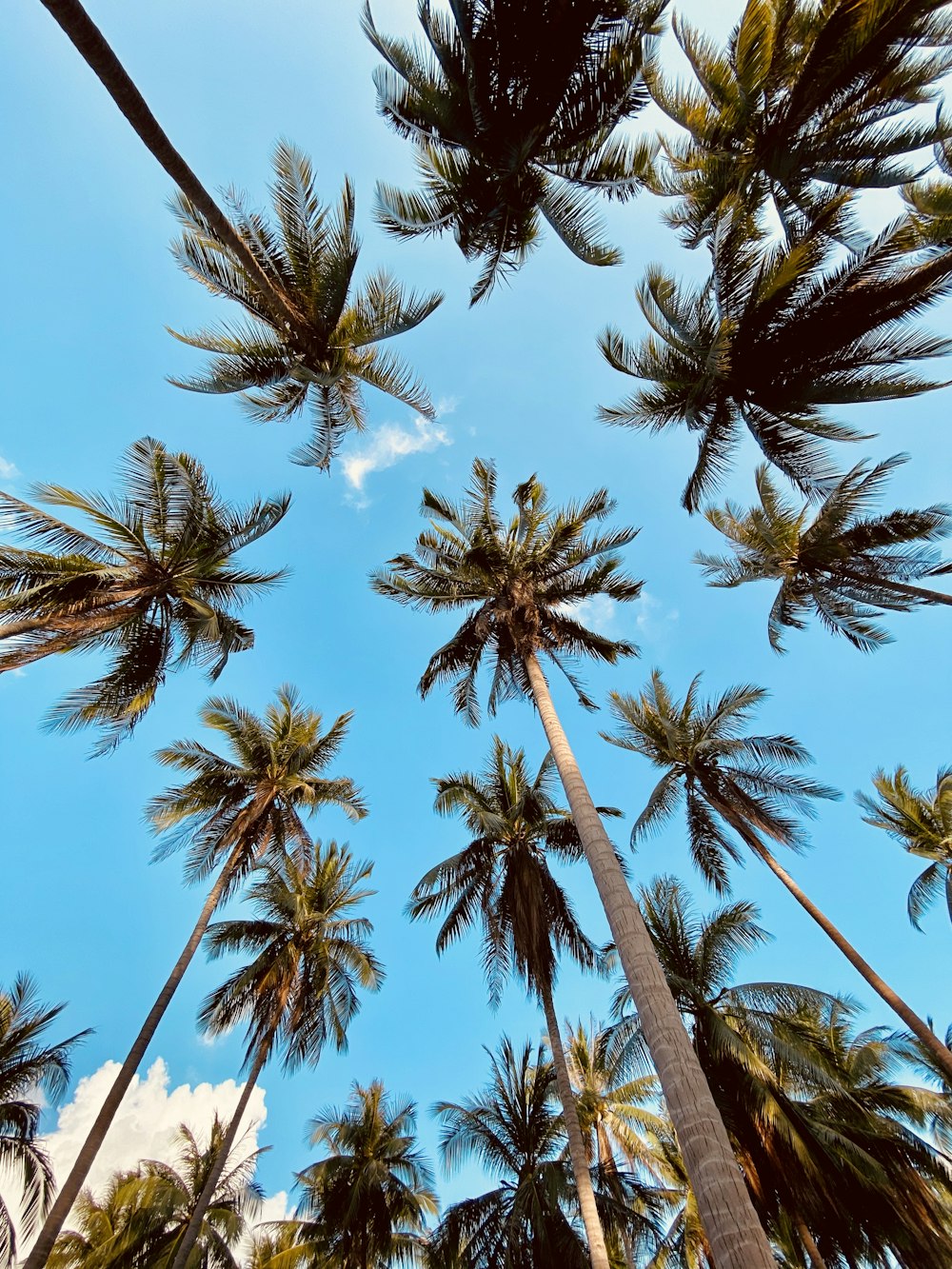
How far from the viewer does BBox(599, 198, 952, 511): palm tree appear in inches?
404

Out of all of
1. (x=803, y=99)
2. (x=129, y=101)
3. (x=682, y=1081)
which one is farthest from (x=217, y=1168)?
(x=803, y=99)

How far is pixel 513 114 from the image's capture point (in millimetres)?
8344

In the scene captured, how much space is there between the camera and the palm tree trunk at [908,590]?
41.1 feet

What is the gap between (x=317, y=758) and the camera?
1895cm

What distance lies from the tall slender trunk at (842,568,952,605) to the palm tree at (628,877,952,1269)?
8280 millimetres

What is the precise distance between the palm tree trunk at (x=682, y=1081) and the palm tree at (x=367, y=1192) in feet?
47.7

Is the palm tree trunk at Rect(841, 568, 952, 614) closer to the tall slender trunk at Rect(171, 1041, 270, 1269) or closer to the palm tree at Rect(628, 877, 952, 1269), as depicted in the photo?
the palm tree at Rect(628, 877, 952, 1269)

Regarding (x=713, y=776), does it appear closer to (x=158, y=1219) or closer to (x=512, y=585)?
(x=512, y=585)

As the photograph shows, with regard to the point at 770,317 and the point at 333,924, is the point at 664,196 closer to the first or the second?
the point at 770,317

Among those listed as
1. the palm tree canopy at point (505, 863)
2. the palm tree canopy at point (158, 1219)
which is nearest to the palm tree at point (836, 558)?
the palm tree canopy at point (505, 863)

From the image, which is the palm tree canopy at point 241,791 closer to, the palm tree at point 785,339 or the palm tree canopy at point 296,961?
the palm tree canopy at point 296,961

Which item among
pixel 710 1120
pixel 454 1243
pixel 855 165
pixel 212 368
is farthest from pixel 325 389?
pixel 454 1243

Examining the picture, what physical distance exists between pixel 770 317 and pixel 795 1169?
1599 centimetres

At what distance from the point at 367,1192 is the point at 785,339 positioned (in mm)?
22160
